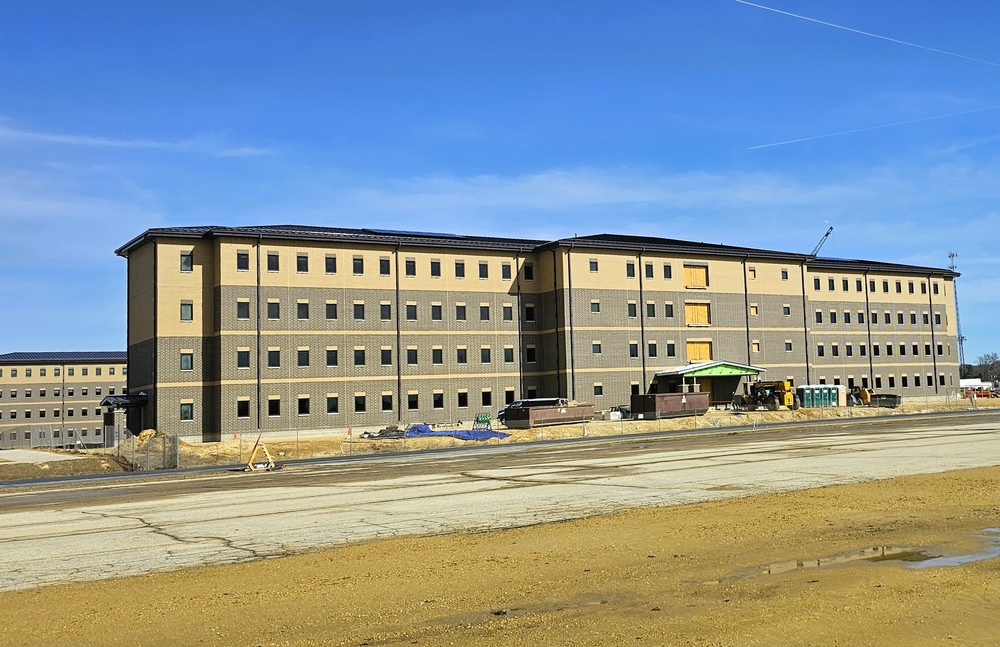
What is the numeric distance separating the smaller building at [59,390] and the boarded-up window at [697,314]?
9021 cm

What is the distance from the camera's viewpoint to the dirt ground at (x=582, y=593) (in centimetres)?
948

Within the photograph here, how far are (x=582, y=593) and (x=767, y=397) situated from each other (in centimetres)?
7109

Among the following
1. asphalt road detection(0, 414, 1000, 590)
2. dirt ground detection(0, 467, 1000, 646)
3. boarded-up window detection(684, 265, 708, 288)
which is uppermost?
boarded-up window detection(684, 265, 708, 288)

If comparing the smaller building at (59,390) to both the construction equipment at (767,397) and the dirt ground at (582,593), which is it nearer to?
the construction equipment at (767,397)

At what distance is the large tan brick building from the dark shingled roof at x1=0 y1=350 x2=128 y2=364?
72.8 metres

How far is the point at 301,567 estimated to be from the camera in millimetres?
14156

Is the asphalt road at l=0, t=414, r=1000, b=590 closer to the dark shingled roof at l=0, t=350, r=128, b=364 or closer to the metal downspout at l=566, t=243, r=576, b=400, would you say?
the metal downspout at l=566, t=243, r=576, b=400

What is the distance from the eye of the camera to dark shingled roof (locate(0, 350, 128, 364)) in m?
134

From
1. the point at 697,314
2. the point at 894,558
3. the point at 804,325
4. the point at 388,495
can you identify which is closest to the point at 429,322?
the point at 697,314

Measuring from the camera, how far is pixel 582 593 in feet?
37.6

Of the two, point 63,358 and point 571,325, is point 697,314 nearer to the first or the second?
point 571,325

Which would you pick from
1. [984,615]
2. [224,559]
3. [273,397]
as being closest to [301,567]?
[224,559]

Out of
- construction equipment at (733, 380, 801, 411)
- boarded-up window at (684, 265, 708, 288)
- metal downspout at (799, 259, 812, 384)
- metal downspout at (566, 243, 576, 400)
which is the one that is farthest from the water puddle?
metal downspout at (799, 259, 812, 384)

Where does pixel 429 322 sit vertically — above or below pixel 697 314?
below
